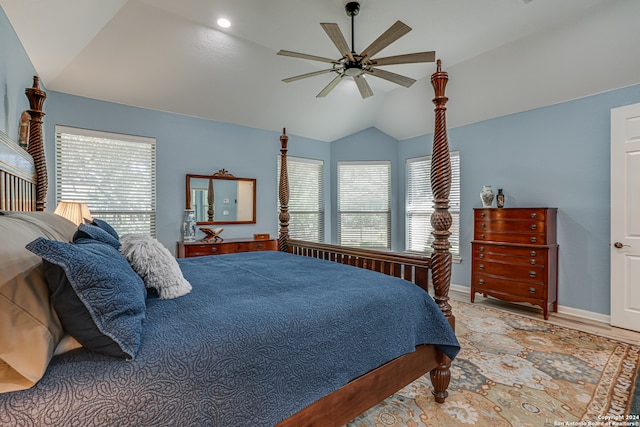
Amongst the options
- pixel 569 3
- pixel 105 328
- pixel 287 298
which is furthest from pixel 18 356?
pixel 569 3

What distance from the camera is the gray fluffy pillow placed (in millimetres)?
1506

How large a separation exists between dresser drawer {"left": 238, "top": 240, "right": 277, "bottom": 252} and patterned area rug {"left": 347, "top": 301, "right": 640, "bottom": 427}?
276 cm

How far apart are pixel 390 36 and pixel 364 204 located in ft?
12.4

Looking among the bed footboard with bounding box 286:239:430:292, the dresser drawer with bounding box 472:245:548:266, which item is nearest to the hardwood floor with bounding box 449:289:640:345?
the dresser drawer with bounding box 472:245:548:266

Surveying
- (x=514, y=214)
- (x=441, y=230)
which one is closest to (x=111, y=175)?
(x=441, y=230)

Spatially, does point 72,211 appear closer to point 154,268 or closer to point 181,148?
point 154,268

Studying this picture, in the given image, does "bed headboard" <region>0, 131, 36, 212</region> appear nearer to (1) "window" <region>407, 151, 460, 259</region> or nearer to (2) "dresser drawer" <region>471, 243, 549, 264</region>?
(2) "dresser drawer" <region>471, 243, 549, 264</region>

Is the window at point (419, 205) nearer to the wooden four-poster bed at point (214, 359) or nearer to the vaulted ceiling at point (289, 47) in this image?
the vaulted ceiling at point (289, 47)

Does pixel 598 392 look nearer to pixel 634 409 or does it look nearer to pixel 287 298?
pixel 634 409

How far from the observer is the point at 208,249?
4.07 metres

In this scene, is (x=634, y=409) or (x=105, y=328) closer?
(x=105, y=328)

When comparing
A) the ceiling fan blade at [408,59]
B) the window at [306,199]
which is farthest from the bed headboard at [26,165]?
the window at [306,199]

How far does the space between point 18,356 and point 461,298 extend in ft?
15.2

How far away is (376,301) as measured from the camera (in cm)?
159
